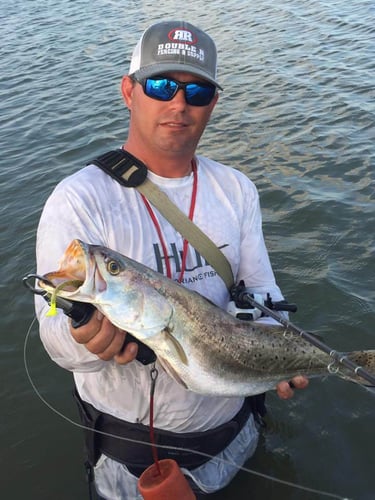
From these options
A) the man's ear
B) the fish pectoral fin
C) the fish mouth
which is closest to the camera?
the fish mouth

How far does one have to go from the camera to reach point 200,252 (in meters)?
3.31

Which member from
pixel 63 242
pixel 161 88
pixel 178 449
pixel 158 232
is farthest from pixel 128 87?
pixel 178 449

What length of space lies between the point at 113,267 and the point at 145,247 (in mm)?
571

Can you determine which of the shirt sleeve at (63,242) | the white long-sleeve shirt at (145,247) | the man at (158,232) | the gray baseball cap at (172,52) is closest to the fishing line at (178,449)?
the man at (158,232)

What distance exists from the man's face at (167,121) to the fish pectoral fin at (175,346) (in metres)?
1.20

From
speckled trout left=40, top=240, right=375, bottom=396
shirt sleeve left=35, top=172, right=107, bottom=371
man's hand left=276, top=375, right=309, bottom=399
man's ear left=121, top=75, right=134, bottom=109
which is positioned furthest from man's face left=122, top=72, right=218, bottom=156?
man's hand left=276, top=375, right=309, bottom=399

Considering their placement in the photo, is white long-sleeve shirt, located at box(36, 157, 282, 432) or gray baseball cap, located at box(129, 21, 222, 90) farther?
gray baseball cap, located at box(129, 21, 222, 90)

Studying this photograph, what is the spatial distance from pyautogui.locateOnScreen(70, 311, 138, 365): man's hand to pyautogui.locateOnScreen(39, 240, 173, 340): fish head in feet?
0.16

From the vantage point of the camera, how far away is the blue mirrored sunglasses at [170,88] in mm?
3150

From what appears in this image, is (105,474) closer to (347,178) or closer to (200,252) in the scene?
(200,252)

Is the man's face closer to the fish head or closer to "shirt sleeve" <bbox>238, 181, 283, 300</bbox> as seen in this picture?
"shirt sleeve" <bbox>238, 181, 283, 300</bbox>

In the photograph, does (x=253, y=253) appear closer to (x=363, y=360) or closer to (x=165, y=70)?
(x=363, y=360)

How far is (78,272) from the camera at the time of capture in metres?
2.54

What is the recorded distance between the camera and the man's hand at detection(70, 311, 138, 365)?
2.55 meters
